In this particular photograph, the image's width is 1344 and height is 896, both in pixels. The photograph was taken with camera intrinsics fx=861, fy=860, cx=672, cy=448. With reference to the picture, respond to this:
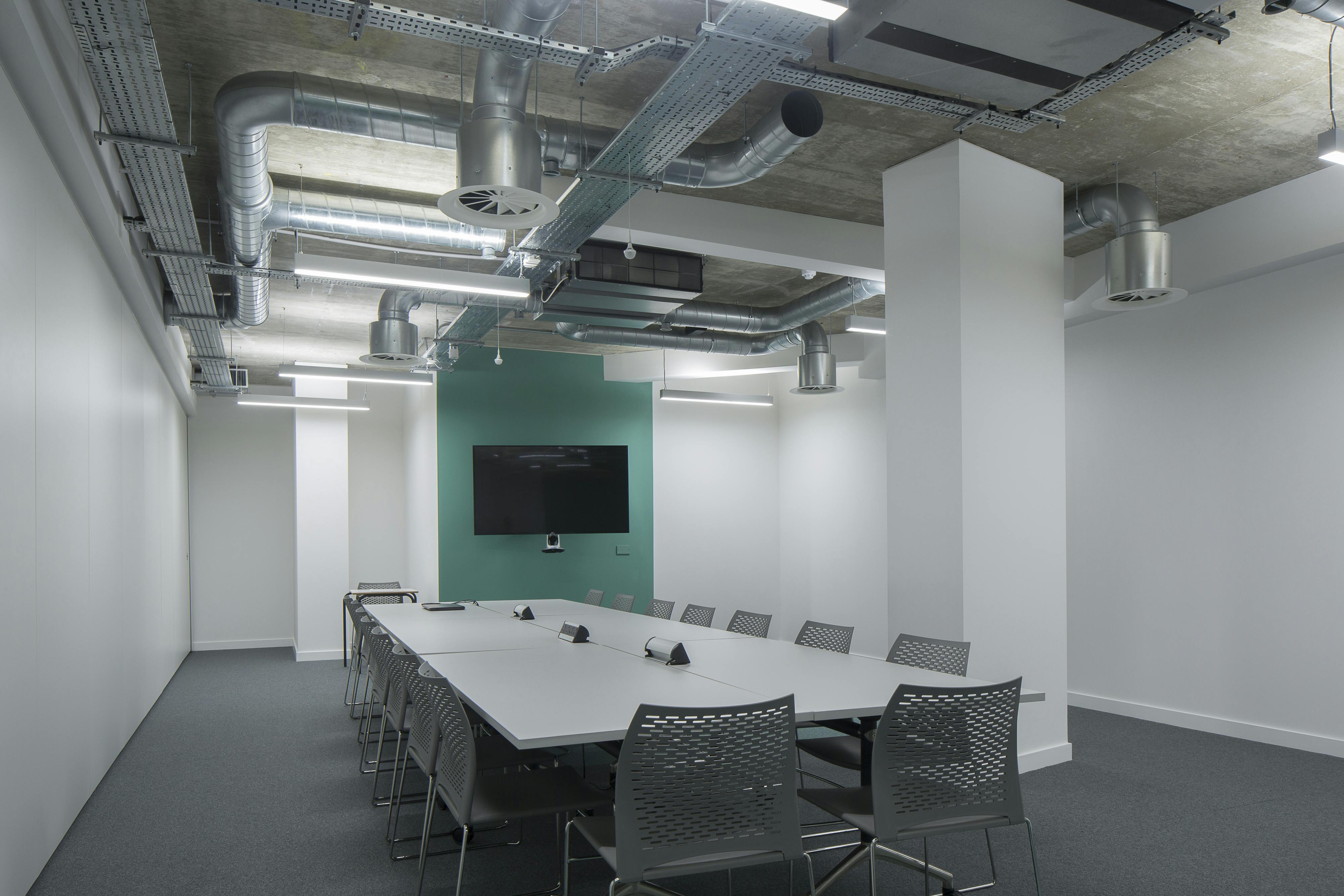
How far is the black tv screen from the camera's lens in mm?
9570

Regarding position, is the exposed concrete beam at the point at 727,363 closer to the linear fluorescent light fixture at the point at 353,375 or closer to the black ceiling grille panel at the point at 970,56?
the linear fluorescent light fixture at the point at 353,375

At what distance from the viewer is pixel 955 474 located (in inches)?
187

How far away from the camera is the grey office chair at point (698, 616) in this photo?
6137mm

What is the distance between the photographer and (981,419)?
4828 mm

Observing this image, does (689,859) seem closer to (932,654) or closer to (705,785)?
(705,785)

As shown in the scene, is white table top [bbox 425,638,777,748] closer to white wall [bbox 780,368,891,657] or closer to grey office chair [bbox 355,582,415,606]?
grey office chair [bbox 355,582,415,606]

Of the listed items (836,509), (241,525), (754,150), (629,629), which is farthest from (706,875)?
(241,525)

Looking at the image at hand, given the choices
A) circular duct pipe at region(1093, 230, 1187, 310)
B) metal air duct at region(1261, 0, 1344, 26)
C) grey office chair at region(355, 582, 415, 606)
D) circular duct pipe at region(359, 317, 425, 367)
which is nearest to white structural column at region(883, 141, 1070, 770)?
circular duct pipe at region(1093, 230, 1187, 310)

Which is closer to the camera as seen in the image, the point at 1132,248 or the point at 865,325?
the point at 1132,248

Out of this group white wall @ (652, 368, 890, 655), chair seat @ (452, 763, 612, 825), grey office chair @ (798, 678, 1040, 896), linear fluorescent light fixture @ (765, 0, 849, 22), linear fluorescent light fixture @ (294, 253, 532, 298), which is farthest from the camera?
white wall @ (652, 368, 890, 655)

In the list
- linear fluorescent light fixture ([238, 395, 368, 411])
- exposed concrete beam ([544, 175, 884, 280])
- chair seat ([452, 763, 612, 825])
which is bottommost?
chair seat ([452, 763, 612, 825])

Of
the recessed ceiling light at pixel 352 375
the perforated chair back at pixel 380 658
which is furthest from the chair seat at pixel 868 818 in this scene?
the recessed ceiling light at pixel 352 375

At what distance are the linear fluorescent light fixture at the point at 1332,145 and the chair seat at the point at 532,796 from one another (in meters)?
3.93

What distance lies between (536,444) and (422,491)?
148 cm
